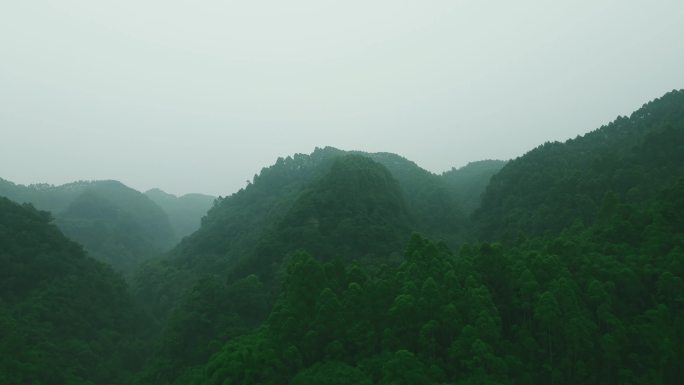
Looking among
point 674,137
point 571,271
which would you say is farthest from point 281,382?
point 674,137

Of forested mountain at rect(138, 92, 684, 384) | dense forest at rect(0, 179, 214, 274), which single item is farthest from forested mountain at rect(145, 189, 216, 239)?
forested mountain at rect(138, 92, 684, 384)

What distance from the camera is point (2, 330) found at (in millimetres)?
21906

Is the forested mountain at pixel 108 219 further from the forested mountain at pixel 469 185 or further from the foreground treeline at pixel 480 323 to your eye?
the foreground treeline at pixel 480 323

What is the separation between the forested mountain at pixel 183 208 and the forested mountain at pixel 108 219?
876cm

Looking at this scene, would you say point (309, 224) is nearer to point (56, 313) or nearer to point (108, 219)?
point (56, 313)

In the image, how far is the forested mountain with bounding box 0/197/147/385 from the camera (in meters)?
21.9

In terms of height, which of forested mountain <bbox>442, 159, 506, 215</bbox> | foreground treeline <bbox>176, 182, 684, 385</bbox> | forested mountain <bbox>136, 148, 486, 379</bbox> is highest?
forested mountain <bbox>442, 159, 506, 215</bbox>

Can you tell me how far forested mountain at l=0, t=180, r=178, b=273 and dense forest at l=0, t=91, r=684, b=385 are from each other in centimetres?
1297

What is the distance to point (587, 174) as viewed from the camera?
36875 millimetres

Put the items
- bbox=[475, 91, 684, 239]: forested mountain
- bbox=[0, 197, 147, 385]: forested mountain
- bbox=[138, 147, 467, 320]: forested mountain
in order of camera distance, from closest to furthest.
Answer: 1. bbox=[0, 197, 147, 385]: forested mountain
2. bbox=[475, 91, 684, 239]: forested mountain
3. bbox=[138, 147, 467, 320]: forested mountain

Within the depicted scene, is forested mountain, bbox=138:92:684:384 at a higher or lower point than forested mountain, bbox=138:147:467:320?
lower

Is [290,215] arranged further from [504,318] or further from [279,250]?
Answer: [504,318]

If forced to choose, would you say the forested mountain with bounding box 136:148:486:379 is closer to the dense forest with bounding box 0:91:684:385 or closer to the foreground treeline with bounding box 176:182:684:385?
the dense forest with bounding box 0:91:684:385

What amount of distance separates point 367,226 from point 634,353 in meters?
23.6
